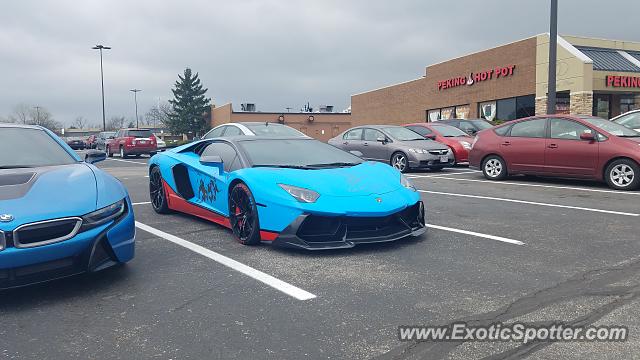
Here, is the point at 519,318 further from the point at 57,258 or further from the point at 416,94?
the point at 416,94

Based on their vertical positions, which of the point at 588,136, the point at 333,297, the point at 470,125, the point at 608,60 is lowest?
the point at 333,297

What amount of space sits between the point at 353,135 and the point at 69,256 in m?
11.7

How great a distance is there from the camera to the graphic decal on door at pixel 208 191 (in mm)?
5842

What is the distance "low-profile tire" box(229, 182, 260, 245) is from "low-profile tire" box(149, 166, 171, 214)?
198 centimetres

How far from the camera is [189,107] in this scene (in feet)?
225

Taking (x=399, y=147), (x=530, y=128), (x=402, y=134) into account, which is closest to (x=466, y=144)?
(x=402, y=134)

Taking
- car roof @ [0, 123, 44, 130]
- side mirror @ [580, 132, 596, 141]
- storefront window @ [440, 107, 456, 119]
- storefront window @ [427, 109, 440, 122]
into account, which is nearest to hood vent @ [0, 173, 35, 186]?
car roof @ [0, 123, 44, 130]

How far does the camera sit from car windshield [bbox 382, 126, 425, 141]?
13727 millimetres

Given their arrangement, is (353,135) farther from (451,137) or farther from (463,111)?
(463,111)

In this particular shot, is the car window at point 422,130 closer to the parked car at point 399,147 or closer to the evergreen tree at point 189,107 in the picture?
the parked car at point 399,147

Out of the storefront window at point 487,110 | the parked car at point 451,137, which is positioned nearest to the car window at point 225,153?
the parked car at point 451,137

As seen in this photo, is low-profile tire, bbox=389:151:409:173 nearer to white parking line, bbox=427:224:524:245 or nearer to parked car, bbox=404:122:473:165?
parked car, bbox=404:122:473:165

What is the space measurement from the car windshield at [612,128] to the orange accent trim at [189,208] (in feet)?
24.0

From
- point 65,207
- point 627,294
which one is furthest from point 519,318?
point 65,207
